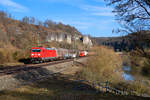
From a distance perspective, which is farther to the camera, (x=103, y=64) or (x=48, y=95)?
(x=103, y=64)

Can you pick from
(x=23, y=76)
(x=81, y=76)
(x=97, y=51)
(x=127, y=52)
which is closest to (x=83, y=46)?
(x=97, y=51)

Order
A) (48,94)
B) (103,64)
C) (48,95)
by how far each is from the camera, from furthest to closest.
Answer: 1. (103,64)
2. (48,94)
3. (48,95)

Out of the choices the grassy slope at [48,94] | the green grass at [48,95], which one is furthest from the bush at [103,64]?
A: the green grass at [48,95]

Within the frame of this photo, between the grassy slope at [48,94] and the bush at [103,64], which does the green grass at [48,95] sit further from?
the bush at [103,64]

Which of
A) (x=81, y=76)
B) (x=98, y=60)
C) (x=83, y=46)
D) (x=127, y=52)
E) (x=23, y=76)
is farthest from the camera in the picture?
(x=83, y=46)

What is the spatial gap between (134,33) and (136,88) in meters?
16.2

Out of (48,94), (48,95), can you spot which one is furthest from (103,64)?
(48,95)

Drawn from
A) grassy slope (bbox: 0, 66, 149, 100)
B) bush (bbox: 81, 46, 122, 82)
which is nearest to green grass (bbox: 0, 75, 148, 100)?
grassy slope (bbox: 0, 66, 149, 100)

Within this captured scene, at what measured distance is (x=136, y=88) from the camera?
24.8 meters

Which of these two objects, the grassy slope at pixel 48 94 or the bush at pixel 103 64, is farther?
the bush at pixel 103 64

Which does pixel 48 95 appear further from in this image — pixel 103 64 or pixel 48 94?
pixel 103 64

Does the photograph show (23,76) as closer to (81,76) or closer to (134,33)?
(81,76)

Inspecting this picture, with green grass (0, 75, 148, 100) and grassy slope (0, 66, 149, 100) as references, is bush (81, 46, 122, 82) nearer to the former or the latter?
grassy slope (0, 66, 149, 100)

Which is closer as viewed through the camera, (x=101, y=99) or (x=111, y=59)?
(x=101, y=99)
